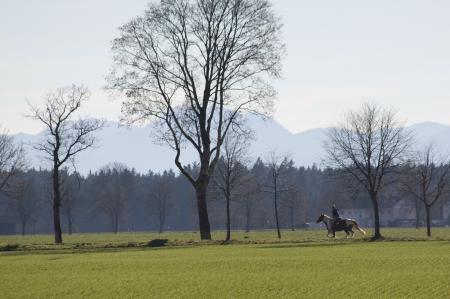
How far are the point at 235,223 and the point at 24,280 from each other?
500 ft

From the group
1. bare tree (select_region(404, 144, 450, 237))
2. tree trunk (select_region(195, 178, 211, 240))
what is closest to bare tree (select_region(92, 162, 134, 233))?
bare tree (select_region(404, 144, 450, 237))

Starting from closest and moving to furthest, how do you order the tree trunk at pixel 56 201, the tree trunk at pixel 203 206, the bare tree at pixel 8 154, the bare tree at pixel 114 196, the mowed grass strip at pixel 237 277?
1. the mowed grass strip at pixel 237 277
2. the tree trunk at pixel 203 206
3. the tree trunk at pixel 56 201
4. the bare tree at pixel 8 154
5. the bare tree at pixel 114 196

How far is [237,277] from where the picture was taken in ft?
78.1

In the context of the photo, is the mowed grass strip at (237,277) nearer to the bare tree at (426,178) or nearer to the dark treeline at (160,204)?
the bare tree at (426,178)

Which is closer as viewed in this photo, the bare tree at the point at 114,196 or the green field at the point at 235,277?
the green field at the point at 235,277

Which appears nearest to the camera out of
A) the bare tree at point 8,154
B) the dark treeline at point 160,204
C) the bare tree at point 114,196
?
the bare tree at point 8,154

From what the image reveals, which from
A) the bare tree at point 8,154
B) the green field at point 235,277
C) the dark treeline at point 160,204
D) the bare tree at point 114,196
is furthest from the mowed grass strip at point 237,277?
the bare tree at point 114,196

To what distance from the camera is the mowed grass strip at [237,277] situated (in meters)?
19.5

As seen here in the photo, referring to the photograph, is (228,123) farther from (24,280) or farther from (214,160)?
(24,280)

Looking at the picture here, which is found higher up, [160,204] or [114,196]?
[114,196]

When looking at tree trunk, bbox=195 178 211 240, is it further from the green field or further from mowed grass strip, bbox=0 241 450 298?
mowed grass strip, bbox=0 241 450 298

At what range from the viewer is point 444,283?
20531 millimetres

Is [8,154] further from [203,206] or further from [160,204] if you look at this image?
[160,204]

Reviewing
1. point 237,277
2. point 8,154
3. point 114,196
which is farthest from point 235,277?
point 114,196
